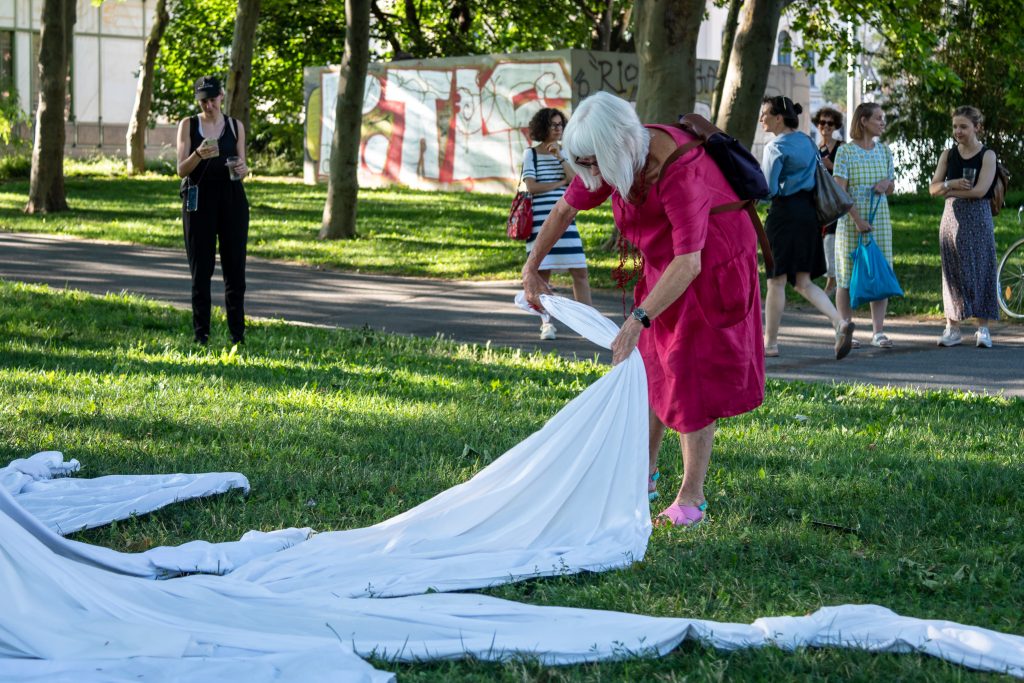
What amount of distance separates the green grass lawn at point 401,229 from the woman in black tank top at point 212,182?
6.30m

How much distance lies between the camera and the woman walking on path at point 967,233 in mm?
10930

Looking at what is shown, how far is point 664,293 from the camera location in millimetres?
5164

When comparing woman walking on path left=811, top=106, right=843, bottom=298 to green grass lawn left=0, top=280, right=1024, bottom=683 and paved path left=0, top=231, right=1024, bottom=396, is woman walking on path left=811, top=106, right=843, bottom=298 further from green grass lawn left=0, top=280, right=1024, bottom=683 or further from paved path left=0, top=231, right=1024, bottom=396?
green grass lawn left=0, top=280, right=1024, bottom=683

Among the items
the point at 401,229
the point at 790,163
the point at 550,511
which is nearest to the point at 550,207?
the point at 790,163

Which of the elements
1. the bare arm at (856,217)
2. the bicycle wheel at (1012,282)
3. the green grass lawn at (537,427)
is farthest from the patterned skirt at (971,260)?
the green grass lawn at (537,427)

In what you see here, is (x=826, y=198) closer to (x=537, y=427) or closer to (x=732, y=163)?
(x=537, y=427)

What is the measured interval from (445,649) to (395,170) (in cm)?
2918

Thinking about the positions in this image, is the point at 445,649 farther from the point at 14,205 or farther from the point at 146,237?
the point at 14,205

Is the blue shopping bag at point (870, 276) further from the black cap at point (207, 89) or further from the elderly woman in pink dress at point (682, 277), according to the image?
the elderly woman in pink dress at point (682, 277)

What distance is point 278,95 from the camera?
4197cm

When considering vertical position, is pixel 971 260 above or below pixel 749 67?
below

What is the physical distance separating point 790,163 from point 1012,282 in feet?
12.1

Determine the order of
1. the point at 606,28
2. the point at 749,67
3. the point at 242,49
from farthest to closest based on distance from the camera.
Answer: the point at 606,28 < the point at 242,49 < the point at 749,67

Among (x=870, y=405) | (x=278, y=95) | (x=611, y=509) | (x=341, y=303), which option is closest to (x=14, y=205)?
(x=341, y=303)
